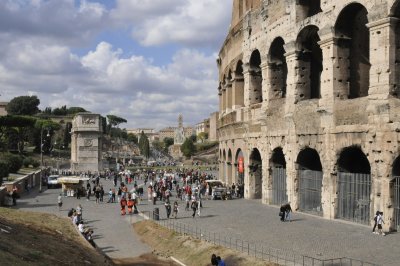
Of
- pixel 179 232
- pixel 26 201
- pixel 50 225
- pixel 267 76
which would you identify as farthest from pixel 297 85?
pixel 26 201

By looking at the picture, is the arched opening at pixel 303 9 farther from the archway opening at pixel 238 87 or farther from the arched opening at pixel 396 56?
the archway opening at pixel 238 87

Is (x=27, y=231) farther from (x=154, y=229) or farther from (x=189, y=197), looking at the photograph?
(x=189, y=197)

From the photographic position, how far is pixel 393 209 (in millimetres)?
20219

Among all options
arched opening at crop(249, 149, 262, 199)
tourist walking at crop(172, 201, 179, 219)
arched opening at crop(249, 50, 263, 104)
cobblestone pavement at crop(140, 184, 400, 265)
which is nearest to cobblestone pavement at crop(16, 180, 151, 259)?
tourist walking at crop(172, 201, 179, 219)

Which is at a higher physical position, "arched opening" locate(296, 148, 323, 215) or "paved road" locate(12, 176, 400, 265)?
"arched opening" locate(296, 148, 323, 215)

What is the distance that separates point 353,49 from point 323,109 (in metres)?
3.49

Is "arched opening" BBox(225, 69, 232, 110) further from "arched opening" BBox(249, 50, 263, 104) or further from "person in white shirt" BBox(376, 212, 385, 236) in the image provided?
"person in white shirt" BBox(376, 212, 385, 236)

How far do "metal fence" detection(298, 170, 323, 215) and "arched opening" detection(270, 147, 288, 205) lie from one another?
6.12 feet

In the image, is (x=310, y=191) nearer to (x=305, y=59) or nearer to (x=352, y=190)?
(x=352, y=190)

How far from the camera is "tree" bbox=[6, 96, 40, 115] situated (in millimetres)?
133875

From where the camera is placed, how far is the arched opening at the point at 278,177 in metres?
28.5

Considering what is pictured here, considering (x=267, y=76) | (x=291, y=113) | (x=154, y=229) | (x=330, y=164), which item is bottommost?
(x=154, y=229)

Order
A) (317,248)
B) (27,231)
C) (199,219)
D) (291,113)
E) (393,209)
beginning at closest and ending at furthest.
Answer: (317,248), (27,231), (393,209), (199,219), (291,113)

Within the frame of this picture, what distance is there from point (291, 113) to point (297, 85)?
148 centimetres
